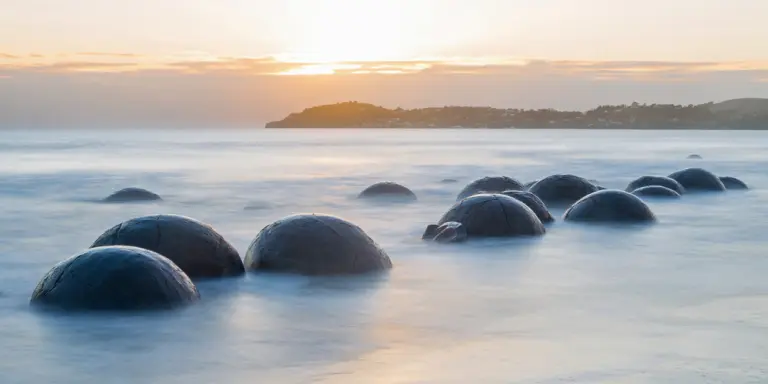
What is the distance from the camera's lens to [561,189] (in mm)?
20688

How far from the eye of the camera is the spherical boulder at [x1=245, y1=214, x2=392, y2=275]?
36.7 feet

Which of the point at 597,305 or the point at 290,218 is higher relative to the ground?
the point at 290,218

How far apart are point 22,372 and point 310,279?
159 inches

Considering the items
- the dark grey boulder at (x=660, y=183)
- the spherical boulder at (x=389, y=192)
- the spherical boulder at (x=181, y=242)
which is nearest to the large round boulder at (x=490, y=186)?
the spherical boulder at (x=389, y=192)

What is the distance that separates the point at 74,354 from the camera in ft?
25.5

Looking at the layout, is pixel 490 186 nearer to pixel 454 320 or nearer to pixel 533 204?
pixel 533 204

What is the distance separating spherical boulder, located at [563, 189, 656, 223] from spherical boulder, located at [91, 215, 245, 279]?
7.85 meters

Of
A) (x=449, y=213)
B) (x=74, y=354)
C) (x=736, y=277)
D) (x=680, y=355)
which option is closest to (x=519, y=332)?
(x=680, y=355)

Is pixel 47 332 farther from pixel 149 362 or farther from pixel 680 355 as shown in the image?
pixel 680 355

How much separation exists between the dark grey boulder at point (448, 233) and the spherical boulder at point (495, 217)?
18cm

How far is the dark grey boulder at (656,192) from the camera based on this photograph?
2348 centimetres

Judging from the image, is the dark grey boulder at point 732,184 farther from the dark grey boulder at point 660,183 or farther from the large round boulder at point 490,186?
the large round boulder at point 490,186

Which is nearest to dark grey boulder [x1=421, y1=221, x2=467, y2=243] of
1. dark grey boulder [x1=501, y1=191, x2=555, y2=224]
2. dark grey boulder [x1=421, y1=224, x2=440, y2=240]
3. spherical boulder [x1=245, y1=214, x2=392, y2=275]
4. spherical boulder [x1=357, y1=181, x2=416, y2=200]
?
dark grey boulder [x1=421, y1=224, x2=440, y2=240]

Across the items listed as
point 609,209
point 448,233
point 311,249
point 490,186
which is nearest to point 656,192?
point 490,186
